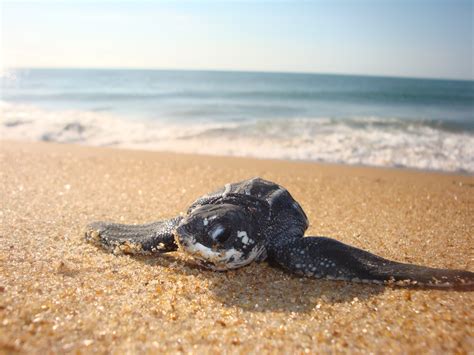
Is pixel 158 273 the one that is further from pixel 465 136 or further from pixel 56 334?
pixel 465 136

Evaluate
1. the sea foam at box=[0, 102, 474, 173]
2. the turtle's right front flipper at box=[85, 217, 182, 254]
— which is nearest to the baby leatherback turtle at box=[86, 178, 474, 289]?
the turtle's right front flipper at box=[85, 217, 182, 254]

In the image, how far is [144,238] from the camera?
8.58ft

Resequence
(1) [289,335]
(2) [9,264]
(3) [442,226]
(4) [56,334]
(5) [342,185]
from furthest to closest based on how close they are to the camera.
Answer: (5) [342,185]
(3) [442,226]
(2) [9,264]
(1) [289,335]
(4) [56,334]

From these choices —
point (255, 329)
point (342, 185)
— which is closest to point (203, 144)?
point (342, 185)

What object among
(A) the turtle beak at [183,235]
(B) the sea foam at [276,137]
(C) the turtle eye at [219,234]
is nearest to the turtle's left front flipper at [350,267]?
(C) the turtle eye at [219,234]

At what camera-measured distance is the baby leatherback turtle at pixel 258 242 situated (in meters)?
2.09

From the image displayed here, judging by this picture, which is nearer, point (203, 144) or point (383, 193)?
point (383, 193)

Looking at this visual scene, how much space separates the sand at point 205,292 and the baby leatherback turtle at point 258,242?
0.09m

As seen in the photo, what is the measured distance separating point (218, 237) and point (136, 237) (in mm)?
868

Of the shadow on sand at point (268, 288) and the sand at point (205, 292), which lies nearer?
the sand at point (205, 292)

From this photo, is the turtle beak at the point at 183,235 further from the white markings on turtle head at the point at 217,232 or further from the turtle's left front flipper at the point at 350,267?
the turtle's left front flipper at the point at 350,267

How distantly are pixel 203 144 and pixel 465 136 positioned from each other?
6.91m

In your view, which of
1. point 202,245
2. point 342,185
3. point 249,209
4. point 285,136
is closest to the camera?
point 202,245

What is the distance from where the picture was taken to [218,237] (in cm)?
207
